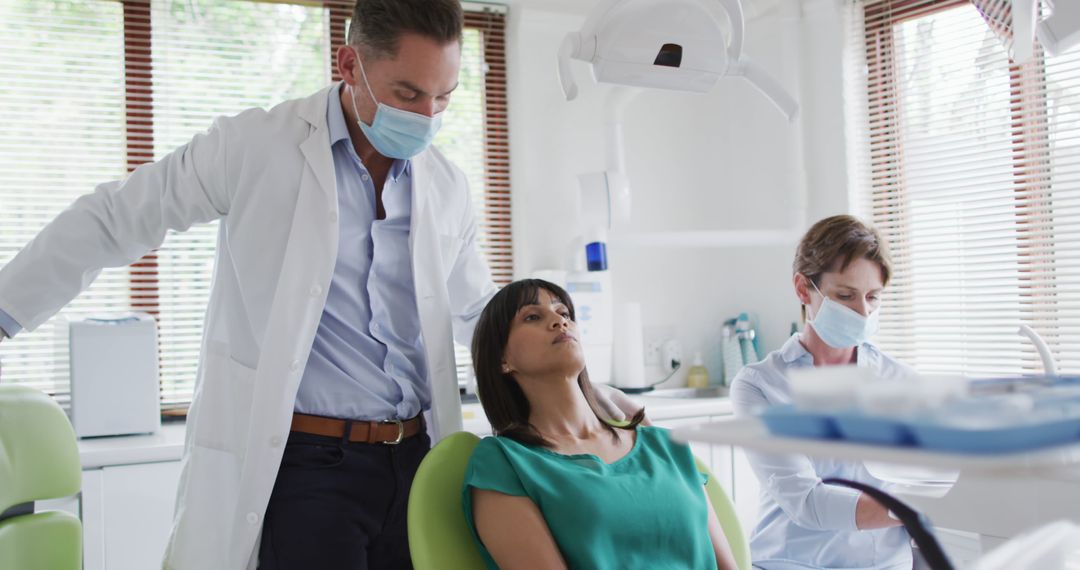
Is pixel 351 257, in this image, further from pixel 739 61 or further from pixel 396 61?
pixel 739 61

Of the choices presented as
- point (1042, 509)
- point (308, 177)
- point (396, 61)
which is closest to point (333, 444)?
point (308, 177)

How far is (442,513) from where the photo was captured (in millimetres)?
1355

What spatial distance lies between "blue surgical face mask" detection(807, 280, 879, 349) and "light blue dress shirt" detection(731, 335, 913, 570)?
63 millimetres

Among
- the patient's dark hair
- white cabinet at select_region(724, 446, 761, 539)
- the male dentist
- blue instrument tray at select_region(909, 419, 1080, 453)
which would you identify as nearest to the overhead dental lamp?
the male dentist

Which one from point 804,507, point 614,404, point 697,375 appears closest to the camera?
point 804,507

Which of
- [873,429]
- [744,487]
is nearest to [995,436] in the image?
[873,429]

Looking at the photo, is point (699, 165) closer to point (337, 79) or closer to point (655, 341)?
point (655, 341)

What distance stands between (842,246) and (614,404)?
0.55m

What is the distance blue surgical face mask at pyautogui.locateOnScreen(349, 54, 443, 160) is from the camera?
1.47m

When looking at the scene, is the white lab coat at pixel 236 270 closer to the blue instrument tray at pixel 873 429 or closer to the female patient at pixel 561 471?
the female patient at pixel 561 471

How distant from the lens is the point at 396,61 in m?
1.43

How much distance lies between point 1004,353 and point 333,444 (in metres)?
2.11

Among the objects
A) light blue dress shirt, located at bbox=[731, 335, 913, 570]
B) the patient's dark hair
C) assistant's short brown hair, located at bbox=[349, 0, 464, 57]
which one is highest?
assistant's short brown hair, located at bbox=[349, 0, 464, 57]

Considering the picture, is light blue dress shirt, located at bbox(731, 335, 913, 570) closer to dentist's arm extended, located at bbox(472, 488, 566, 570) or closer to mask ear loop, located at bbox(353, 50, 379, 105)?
dentist's arm extended, located at bbox(472, 488, 566, 570)
